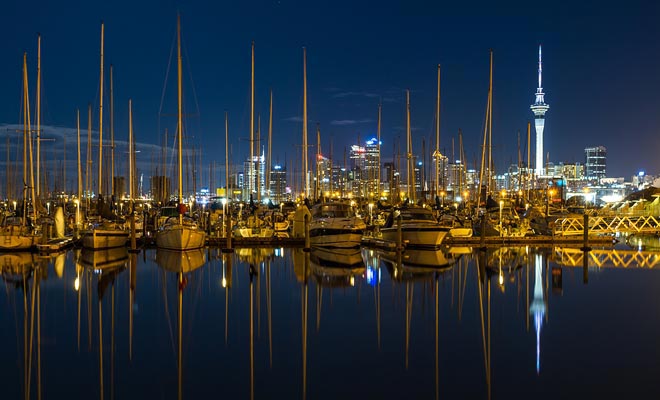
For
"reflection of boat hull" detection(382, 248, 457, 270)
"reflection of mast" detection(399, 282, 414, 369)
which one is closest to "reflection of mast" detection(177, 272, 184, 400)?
"reflection of mast" detection(399, 282, 414, 369)

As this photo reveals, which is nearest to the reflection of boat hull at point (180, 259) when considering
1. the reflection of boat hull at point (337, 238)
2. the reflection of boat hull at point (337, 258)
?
the reflection of boat hull at point (337, 258)

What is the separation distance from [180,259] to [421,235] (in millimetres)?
12853

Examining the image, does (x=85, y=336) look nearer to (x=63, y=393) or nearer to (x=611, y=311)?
(x=63, y=393)

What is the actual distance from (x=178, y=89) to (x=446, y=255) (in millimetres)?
16554

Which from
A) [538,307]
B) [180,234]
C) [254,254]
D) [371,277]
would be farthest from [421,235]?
[538,307]

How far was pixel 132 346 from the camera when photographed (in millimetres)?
15922

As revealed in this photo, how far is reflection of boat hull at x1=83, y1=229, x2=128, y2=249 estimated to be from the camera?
3688cm

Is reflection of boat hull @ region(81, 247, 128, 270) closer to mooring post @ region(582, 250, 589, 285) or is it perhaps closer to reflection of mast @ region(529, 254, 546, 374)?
reflection of mast @ region(529, 254, 546, 374)

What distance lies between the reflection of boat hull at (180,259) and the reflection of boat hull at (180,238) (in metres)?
0.31

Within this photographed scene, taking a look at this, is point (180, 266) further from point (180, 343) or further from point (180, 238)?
point (180, 343)

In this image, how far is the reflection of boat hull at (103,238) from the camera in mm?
36875

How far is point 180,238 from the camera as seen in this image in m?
36.8

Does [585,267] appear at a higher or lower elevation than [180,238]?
lower

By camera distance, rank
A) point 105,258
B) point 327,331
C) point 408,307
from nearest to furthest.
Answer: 1. point 327,331
2. point 408,307
3. point 105,258
